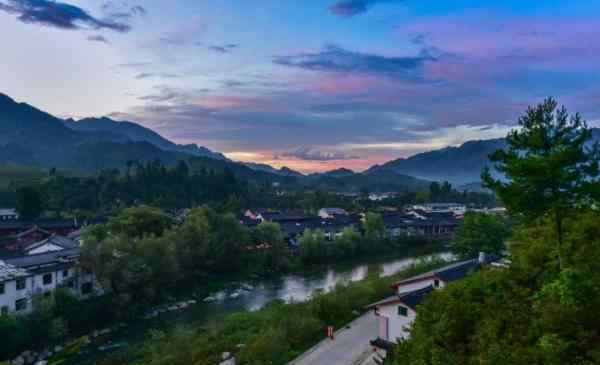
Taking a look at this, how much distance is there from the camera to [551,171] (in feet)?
28.6

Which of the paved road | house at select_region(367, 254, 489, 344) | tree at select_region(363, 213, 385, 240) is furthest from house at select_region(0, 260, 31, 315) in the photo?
tree at select_region(363, 213, 385, 240)

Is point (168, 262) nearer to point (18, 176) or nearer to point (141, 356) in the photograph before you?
point (141, 356)

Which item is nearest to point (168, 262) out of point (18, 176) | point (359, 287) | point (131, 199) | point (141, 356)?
point (141, 356)

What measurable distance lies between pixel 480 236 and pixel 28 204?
128ft

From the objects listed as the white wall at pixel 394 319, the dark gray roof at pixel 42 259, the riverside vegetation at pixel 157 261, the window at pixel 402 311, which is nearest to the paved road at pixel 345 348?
the white wall at pixel 394 319

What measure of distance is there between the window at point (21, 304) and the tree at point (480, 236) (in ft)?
79.4

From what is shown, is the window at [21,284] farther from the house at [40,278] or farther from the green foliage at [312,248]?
the green foliage at [312,248]

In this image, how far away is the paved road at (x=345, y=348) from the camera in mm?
12859

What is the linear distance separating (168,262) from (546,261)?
19309mm

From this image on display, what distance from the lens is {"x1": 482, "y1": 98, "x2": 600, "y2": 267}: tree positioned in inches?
344

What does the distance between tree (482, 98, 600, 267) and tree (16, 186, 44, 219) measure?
42121 mm

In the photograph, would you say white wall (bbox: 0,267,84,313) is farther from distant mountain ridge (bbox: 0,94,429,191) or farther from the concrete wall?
distant mountain ridge (bbox: 0,94,429,191)

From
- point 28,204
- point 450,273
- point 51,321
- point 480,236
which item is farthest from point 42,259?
point 480,236

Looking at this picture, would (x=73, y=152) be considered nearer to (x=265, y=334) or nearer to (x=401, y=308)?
(x=265, y=334)
